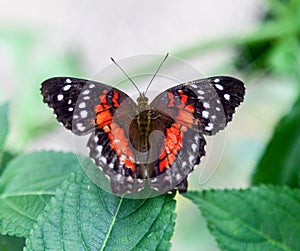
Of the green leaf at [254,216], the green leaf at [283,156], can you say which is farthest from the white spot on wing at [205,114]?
the green leaf at [283,156]

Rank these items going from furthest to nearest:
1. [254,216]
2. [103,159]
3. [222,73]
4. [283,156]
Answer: [222,73] → [283,156] → [254,216] → [103,159]

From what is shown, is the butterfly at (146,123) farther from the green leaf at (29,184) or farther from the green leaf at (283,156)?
the green leaf at (283,156)

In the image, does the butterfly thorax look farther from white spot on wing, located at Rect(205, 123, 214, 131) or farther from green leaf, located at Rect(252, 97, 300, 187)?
green leaf, located at Rect(252, 97, 300, 187)

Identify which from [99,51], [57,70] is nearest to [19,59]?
[57,70]

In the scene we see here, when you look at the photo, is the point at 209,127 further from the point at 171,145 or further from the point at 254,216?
the point at 254,216

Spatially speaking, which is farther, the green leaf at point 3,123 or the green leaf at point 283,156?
the green leaf at point 283,156

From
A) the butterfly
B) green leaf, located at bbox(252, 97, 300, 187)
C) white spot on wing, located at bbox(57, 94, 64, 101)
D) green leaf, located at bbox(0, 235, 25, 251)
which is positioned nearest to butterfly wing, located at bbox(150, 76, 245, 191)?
the butterfly

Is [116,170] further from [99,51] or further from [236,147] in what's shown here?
[99,51]

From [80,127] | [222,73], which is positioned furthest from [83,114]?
[222,73]
